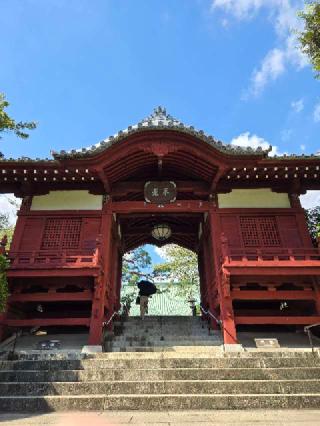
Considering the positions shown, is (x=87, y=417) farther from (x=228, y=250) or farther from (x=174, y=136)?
(x=174, y=136)

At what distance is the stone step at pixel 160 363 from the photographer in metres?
6.82

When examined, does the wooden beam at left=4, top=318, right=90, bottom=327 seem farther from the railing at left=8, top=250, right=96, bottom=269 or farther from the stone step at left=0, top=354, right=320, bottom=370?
the stone step at left=0, top=354, right=320, bottom=370

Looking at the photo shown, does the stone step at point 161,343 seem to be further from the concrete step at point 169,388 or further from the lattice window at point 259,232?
the lattice window at point 259,232

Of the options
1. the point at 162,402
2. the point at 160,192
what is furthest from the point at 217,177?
the point at 162,402

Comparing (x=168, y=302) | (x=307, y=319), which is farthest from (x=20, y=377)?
(x=168, y=302)

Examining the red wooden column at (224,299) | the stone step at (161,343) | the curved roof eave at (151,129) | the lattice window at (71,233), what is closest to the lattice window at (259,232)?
the red wooden column at (224,299)

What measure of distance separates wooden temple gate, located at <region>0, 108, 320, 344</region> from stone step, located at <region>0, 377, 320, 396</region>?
2.92 m

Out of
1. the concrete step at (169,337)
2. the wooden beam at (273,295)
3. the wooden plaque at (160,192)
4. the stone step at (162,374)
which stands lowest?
the stone step at (162,374)

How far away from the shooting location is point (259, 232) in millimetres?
10992

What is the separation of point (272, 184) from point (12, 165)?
8993mm

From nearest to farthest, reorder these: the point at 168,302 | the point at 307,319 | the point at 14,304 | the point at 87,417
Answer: the point at 87,417
the point at 307,319
the point at 14,304
the point at 168,302

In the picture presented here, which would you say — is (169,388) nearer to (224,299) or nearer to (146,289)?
(224,299)

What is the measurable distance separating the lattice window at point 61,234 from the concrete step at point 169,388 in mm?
5450

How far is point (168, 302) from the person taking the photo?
28.4m
